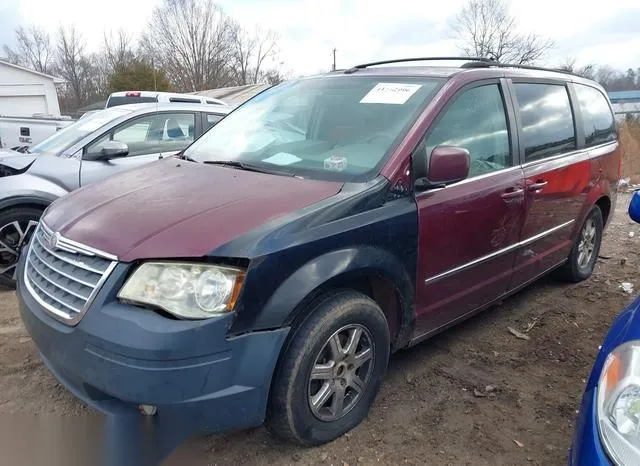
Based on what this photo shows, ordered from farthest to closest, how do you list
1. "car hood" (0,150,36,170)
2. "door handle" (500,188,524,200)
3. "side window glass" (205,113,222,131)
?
"side window glass" (205,113,222,131) < "car hood" (0,150,36,170) < "door handle" (500,188,524,200)

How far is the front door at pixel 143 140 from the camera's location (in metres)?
5.02

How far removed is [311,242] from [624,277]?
4156 millimetres

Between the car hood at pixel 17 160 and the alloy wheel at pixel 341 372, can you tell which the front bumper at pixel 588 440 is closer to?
the alloy wheel at pixel 341 372

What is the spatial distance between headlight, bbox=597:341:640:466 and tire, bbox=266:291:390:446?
3.60 ft

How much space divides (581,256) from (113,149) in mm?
4406

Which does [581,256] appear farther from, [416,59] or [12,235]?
[12,235]

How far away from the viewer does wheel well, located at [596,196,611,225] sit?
4.78 metres

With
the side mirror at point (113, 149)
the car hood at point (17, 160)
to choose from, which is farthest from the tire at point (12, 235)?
the side mirror at point (113, 149)

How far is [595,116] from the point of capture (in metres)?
4.62

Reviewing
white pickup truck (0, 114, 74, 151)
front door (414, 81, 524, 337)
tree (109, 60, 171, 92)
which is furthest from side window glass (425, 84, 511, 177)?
tree (109, 60, 171, 92)

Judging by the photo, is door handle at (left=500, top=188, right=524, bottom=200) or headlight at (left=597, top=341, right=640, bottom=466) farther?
door handle at (left=500, top=188, right=524, bottom=200)

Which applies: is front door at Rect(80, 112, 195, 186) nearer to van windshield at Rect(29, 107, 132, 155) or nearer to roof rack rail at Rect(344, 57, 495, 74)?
van windshield at Rect(29, 107, 132, 155)

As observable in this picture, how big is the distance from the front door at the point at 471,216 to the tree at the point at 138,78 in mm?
34894

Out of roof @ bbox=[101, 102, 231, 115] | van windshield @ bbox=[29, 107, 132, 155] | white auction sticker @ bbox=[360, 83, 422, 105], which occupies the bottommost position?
van windshield @ bbox=[29, 107, 132, 155]
